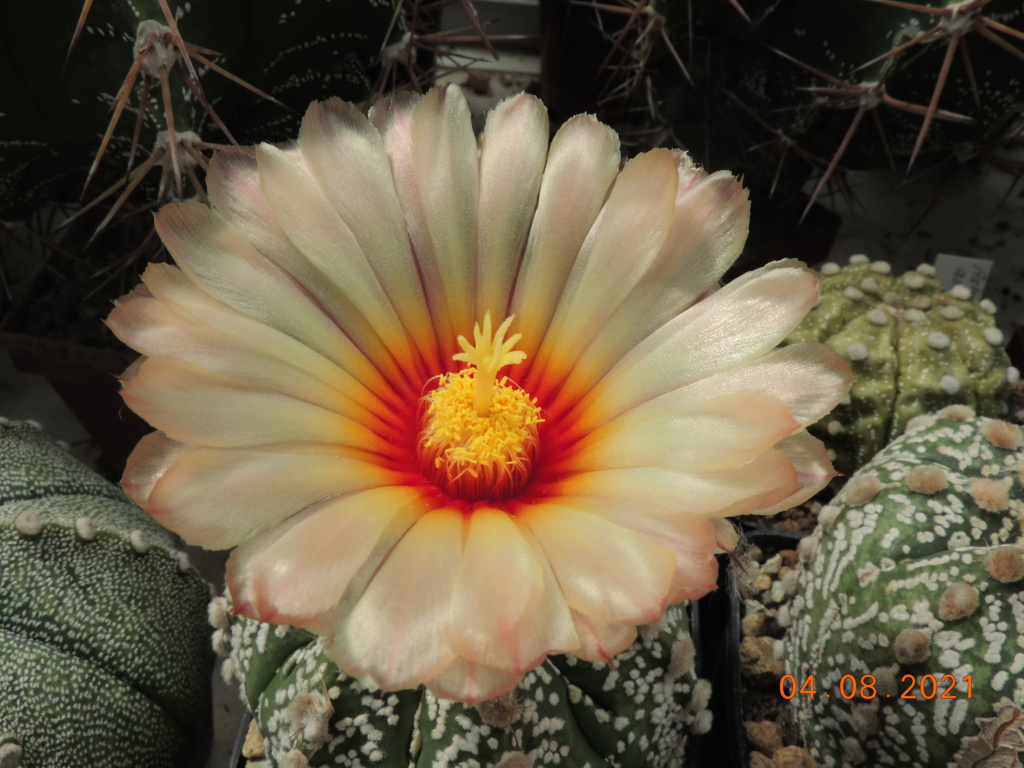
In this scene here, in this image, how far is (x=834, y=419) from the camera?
92cm

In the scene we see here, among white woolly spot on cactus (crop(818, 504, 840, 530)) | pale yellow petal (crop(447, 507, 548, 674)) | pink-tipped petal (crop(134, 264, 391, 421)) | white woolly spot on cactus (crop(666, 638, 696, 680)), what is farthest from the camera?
white woolly spot on cactus (crop(818, 504, 840, 530))

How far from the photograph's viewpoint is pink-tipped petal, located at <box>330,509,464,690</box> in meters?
0.43

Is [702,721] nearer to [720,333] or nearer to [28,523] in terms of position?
[720,333]

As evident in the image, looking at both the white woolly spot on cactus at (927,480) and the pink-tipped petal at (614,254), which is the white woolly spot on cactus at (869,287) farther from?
the pink-tipped petal at (614,254)

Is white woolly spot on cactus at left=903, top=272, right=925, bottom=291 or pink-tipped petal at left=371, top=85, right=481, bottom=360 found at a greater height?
pink-tipped petal at left=371, top=85, right=481, bottom=360

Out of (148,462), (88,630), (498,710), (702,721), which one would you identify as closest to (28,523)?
(88,630)

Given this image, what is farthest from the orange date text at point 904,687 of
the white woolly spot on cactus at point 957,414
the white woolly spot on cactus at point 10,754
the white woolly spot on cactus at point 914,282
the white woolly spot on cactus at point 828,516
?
the white woolly spot on cactus at point 10,754

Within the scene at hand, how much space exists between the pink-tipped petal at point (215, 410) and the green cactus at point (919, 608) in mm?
386

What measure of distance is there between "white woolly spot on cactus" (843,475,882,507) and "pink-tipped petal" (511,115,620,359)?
10.6 inches

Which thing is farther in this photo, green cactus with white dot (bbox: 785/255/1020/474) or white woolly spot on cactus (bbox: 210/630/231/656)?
green cactus with white dot (bbox: 785/255/1020/474)

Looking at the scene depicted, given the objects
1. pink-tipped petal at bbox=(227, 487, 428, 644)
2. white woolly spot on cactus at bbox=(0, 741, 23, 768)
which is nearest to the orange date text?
pink-tipped petal at bbox=(227, 487, 428, 644)

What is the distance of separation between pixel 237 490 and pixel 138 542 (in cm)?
37

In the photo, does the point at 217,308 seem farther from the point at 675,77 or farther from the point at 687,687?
the point at 675,77

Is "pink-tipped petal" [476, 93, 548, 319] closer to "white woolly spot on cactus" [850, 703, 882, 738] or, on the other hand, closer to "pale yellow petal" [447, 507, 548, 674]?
"pale yellow petal" [447, 507, 548, 674]
